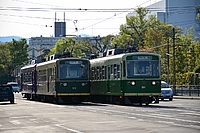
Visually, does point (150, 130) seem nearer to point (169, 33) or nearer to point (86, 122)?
point (86, 122)

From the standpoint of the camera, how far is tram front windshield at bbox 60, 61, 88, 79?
41.4 m

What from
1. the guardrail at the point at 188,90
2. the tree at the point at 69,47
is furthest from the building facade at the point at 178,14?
the guardrail at the point at 188,90

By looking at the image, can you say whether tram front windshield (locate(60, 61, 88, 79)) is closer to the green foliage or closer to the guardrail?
the guardrail

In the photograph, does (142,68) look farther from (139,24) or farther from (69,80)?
(139,24)

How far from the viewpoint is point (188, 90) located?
61625mm

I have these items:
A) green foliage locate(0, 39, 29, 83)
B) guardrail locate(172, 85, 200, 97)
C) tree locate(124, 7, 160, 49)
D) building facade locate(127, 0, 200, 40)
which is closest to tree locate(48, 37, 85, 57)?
tree locate(124, 7, 160, 49)

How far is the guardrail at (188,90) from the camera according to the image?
59.3 metres

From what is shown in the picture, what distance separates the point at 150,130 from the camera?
1786 cm

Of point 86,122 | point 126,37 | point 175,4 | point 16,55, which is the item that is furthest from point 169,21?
point 86,122

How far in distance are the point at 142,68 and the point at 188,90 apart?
87.2 ft

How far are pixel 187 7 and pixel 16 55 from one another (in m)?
52.3

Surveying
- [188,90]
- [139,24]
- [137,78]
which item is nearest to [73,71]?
[137,78]

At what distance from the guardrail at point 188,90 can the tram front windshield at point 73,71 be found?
773 inches

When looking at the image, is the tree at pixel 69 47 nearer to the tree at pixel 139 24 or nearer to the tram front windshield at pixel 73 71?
the tree at pixel 139 24
